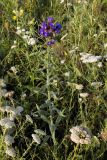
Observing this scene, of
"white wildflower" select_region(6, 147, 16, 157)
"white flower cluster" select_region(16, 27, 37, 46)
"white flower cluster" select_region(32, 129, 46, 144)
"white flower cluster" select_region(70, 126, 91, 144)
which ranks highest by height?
"white flower cluster" select_region(16, 27, 37, 46)

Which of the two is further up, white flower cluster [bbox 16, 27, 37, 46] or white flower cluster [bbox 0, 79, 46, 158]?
white flower cluster [bbox 16, 27, 37, 46]

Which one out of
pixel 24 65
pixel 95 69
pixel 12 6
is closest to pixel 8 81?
pixel 24 65

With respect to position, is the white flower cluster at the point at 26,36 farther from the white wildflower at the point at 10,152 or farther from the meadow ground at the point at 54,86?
the white wildflower at the point at 10,152

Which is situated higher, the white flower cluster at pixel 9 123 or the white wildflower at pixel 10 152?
the white flower cluster at pixel 9 123

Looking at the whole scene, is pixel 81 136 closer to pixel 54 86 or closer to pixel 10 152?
pixel 10 152

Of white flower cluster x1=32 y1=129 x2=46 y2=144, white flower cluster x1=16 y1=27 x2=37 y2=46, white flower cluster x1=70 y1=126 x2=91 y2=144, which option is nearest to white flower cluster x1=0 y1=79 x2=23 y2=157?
white flower cluster x1=32 y1=129 x2=46 y2=144

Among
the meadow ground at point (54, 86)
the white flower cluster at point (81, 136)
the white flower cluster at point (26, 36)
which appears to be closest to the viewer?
the white flower cluster at point (81, 136)

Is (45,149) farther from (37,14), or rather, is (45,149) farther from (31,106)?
(37,14)

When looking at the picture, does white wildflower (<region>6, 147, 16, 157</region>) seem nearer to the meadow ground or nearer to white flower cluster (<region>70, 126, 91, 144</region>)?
the meadow ground

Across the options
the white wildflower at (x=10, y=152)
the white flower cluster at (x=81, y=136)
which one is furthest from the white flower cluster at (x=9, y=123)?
the white flower cluster at (x=81, y=136)
